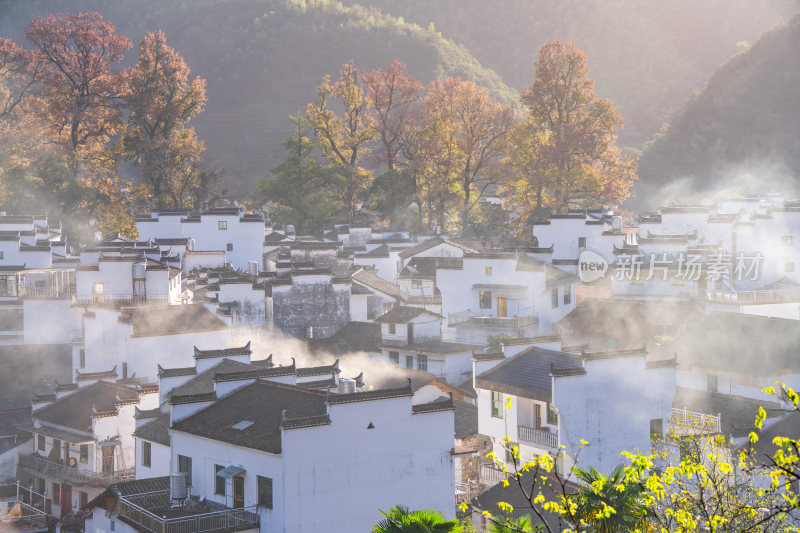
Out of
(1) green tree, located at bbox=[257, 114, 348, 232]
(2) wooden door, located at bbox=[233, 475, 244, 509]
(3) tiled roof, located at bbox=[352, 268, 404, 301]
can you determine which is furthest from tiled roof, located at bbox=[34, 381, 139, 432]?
(1) green tree, located at bbox=[257, 114, 348, 232]

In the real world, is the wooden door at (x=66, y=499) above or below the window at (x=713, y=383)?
below

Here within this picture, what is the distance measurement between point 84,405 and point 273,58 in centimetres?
8375

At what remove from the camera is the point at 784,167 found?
248 ft

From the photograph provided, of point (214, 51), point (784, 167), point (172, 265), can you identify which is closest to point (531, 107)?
point (172, 265)

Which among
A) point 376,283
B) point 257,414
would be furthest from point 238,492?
point 376,283

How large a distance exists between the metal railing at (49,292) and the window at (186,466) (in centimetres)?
2036

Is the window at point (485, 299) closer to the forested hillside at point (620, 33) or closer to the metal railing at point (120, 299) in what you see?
the metal railing at point (120, 299)

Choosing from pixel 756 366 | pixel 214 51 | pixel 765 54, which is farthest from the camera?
pixel 214 51

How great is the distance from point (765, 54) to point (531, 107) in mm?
41323

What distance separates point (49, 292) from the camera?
41.1 m

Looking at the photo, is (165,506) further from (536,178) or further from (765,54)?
(765,54)

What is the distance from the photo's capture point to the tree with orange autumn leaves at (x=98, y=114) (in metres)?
53.8

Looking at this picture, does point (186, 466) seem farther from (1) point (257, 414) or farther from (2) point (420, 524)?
(2) point (420, 524)

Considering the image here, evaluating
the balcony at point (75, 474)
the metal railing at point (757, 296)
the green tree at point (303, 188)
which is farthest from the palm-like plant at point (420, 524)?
the green tree at point (303, 188)
